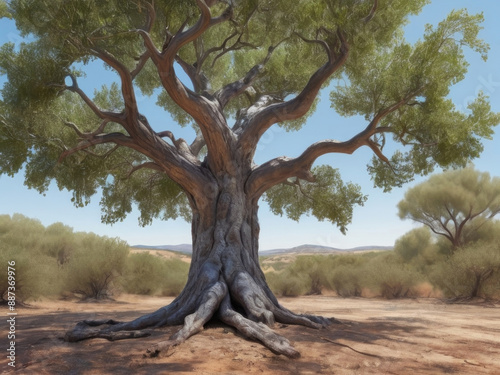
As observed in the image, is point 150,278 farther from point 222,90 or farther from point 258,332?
point 258,332

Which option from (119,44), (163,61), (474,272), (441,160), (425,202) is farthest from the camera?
(425,202)

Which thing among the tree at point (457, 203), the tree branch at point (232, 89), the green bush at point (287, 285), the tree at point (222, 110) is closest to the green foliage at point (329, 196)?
the tree at point (222, 110)

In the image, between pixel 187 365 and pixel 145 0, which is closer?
pixel 187 365

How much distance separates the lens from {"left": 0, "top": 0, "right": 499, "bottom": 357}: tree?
7703 mm

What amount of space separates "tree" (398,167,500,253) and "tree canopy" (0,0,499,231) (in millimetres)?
14513

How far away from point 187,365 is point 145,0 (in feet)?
22.2

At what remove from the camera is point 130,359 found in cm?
482

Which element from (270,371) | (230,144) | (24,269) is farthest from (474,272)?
(24,269)

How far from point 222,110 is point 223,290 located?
15.7 ft

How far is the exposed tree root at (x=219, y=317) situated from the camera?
591 cm

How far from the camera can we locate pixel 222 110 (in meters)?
9.98

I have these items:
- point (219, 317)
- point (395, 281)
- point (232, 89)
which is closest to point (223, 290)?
point (219, 317)

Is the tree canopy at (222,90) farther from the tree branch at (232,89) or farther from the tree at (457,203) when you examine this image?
the tree at (457,203)

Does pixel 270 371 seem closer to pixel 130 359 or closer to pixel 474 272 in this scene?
pixel 130 359
